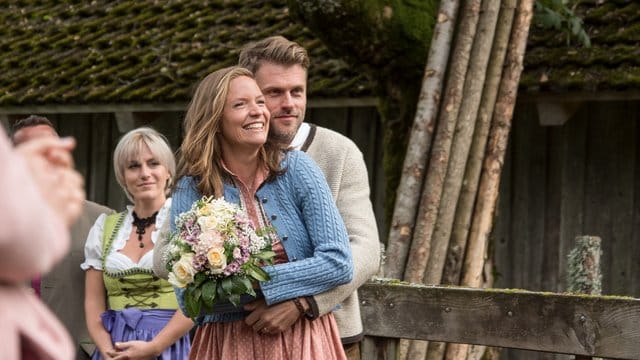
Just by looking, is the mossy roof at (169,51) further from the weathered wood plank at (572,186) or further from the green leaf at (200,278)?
the green leaf at (200,278)

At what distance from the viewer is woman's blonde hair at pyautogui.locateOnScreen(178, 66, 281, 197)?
3.97 metres

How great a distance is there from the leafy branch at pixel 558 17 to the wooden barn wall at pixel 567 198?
0.87 meters

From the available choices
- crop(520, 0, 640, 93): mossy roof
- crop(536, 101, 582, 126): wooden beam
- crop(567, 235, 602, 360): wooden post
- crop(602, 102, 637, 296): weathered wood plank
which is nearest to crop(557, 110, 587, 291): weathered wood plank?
crop(602, 102, 637, 296): weathered wood plank

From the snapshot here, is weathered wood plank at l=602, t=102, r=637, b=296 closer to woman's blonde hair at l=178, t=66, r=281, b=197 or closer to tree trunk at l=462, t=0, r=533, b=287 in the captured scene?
tree trunk at l=462, t=0, r=533, b=287

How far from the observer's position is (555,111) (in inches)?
359

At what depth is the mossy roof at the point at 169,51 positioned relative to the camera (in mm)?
9047

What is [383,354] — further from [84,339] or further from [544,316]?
[84,339]

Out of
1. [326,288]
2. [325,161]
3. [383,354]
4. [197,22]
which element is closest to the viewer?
[326,288]

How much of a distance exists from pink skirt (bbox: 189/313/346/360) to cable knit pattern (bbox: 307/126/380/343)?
0.65ft

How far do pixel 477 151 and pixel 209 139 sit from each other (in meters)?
3.58

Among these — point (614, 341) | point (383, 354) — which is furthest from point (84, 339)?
point (614, 341)

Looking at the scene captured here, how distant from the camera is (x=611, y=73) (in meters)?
8.70

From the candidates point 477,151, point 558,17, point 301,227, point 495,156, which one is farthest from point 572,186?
point 301,227

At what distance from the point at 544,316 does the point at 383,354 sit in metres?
0.66
